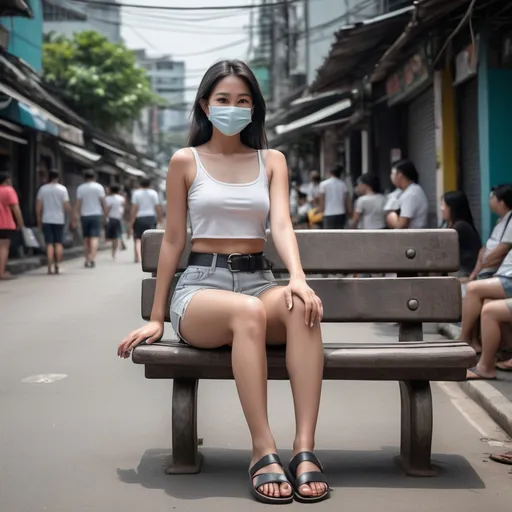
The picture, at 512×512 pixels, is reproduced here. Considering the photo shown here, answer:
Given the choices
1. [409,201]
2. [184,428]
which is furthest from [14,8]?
[184,428]

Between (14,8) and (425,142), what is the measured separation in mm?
6969

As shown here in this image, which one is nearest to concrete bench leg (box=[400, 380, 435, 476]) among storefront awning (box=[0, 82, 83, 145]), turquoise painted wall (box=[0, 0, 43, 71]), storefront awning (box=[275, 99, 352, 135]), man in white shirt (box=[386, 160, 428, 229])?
man in white shirt (box=[386, 160, 428, 229])

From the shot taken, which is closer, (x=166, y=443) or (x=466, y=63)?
(x=166, y=443)

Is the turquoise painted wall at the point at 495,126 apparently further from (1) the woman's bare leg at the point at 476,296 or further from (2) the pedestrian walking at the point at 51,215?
(2) the pedestrian walking at the point at 51,215

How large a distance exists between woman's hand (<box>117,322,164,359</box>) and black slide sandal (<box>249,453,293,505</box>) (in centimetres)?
69

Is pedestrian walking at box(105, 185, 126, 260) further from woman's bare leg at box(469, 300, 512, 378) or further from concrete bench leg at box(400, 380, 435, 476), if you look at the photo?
concrete bench leg at box(400, 380, 435, 476)

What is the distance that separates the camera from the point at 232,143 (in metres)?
4.10

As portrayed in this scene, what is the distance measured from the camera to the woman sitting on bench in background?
3523 millimetres

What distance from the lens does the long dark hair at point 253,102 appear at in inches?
156

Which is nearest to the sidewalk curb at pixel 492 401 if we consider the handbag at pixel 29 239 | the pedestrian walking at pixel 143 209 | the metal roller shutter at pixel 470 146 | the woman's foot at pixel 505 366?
the woman's foot at pixel 505 366

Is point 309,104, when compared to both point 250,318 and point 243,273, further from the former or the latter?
point 250,318

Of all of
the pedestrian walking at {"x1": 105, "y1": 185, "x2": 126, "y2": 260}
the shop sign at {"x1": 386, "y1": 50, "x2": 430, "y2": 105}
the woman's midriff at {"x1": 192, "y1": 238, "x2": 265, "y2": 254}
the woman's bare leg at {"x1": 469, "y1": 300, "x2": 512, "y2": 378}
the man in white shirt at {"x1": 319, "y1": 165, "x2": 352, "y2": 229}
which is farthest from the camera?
the pedestrian walking at {"x1": 105, "y1": 185, "x2": 126, "y2": 260}

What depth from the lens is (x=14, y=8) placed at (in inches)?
562

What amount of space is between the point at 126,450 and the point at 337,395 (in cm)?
188
